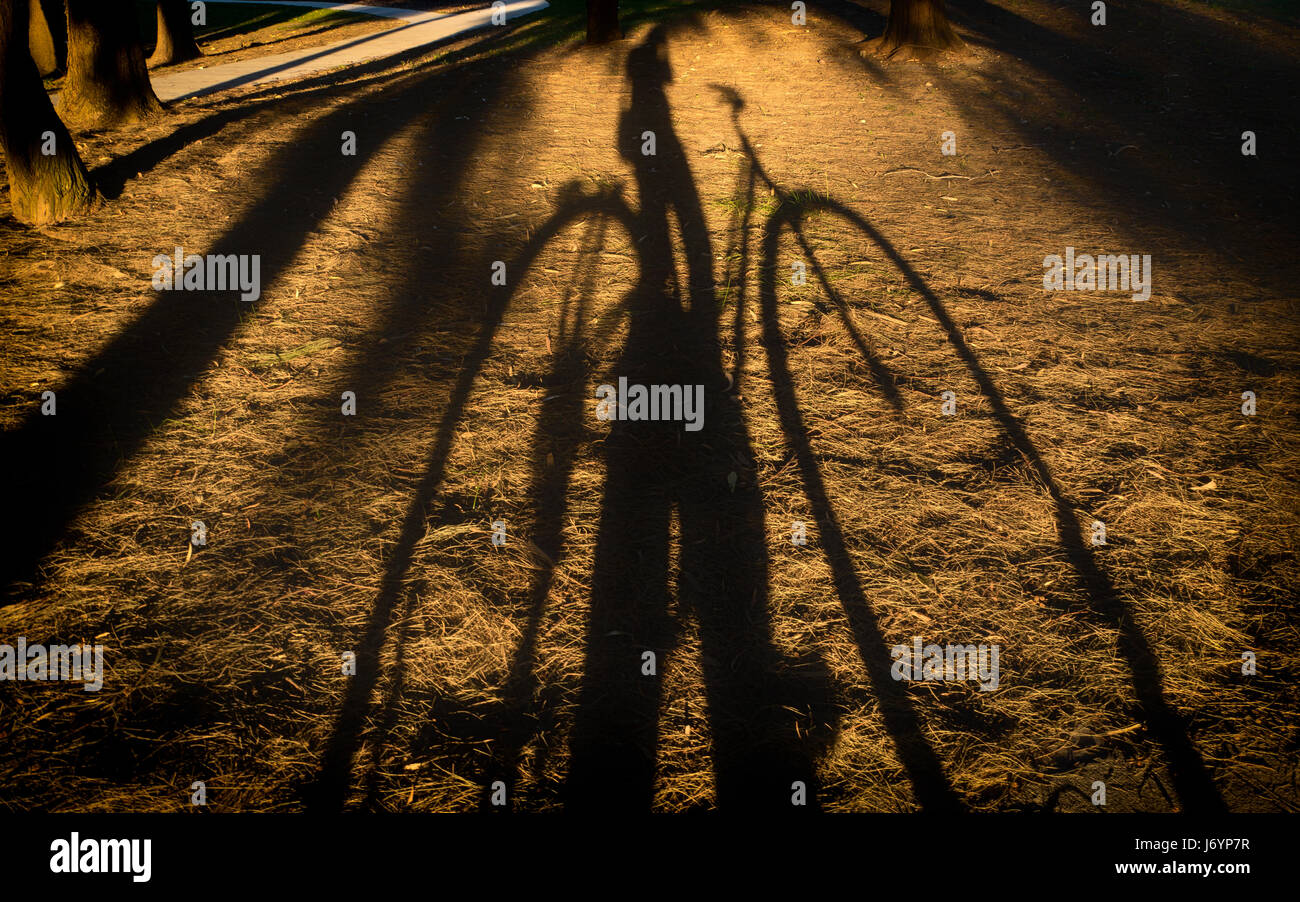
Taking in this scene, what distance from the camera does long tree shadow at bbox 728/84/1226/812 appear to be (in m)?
2.34

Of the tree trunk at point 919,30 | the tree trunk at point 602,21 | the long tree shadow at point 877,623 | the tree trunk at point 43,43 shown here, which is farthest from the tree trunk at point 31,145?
the tree trunk at point 43,43

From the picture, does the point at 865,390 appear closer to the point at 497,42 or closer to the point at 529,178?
the point at 529,178

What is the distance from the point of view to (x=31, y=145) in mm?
5602

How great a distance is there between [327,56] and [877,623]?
15.0m

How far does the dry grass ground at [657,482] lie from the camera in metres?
2.44

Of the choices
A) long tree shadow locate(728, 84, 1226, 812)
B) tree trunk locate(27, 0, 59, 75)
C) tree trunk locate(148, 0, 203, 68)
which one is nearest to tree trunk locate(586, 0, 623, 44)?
long tree shadow locate(728, 84, 1226, 812)

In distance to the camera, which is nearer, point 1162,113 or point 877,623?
point 877,623

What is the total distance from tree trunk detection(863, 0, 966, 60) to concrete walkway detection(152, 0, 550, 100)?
844cm

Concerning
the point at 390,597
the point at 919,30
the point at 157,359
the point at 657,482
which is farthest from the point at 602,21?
the point at 390,597

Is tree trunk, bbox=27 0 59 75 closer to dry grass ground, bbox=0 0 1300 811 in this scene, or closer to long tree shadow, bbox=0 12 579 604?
long tree shadow, bbox=0 12 579 604

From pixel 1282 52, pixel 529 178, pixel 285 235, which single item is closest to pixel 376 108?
pixel 529 178

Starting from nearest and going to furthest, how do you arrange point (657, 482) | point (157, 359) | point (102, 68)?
point (657, 482)
point (157, 359)
point (102, 68)

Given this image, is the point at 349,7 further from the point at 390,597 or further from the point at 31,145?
the point at 390,597
